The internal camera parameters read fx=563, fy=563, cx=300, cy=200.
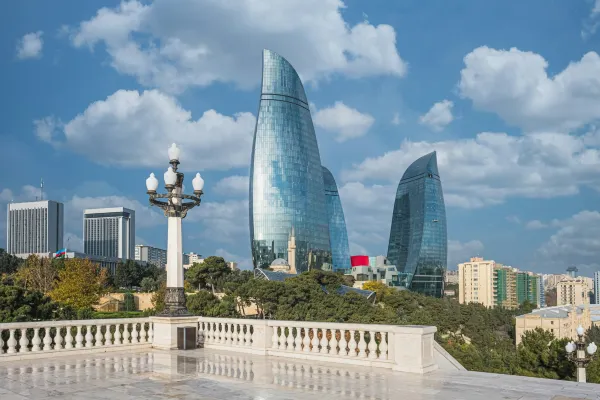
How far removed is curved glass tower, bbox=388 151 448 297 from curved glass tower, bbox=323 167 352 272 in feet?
49.0

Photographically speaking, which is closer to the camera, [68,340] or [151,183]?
[68,340]

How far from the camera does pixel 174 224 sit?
15000mm

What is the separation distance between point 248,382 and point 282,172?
86.5 metres

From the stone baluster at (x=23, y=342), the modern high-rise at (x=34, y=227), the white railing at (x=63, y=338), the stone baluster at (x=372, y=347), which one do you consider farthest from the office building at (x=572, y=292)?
the stone baluster at (x=23, y=342)

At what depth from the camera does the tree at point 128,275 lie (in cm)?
9762

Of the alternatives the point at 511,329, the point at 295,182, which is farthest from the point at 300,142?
the point at 511,329

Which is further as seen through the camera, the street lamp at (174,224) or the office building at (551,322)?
the office building at (551,322)

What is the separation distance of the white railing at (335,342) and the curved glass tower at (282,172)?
80.9m

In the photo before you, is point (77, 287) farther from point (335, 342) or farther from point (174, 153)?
point (335, 342)

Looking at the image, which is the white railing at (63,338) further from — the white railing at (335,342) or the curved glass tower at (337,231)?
the curved glass tower at (337,231)

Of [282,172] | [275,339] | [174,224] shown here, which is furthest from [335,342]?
[282,172]

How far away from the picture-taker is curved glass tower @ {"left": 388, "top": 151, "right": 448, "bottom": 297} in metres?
131

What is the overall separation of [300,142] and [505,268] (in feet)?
285

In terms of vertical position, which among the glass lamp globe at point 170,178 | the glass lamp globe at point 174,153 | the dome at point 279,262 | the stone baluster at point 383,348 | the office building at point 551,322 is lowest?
the office building at point 551,322
